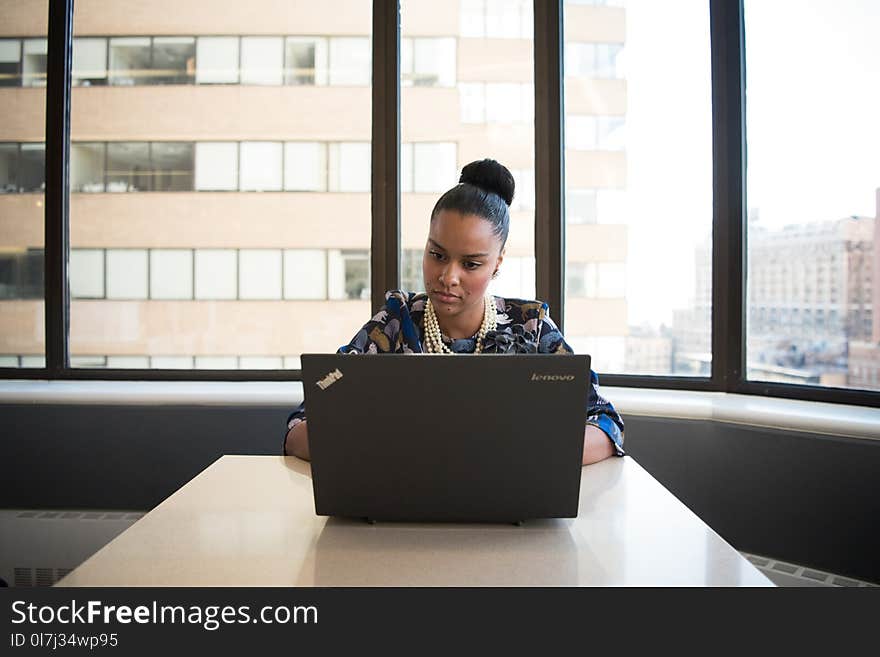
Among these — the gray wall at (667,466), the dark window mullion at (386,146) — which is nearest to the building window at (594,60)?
the dark window mullion at (386,146)

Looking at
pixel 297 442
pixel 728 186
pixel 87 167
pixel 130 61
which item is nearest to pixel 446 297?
pixel 297 442

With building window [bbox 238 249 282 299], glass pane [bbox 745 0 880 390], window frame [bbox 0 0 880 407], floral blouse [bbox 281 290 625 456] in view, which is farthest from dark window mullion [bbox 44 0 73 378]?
glass pane [bbox 745 0 880 390]

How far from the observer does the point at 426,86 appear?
2975 millimetres

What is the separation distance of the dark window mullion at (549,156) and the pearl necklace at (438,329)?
1003 millimetres

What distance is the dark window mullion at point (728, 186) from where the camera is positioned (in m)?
2.48

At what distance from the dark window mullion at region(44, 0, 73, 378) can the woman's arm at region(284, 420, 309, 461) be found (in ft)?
6.83

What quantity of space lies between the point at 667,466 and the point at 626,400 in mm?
279

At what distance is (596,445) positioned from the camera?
146cm

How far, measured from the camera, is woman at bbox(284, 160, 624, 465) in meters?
1.70
